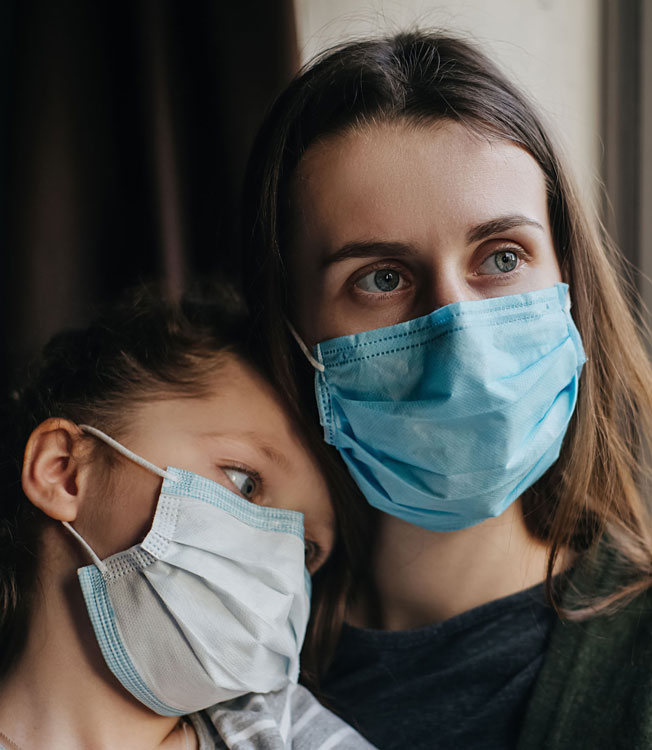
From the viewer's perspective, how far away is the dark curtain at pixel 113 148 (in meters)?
1.86

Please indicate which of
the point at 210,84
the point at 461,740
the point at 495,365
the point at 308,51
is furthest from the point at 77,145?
the point at 461,740

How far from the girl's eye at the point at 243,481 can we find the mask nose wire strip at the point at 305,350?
0.71 ft

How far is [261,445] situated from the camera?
4.30 ft

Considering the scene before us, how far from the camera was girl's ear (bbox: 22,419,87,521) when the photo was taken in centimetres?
123

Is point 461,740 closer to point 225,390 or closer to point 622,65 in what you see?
point 225,390

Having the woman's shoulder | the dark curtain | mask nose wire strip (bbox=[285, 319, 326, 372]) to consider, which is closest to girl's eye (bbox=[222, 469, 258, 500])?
mask nose wire strip (bbox=[285, 319, 326, 372])

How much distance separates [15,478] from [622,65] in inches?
60.7

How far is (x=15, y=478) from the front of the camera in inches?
53.9

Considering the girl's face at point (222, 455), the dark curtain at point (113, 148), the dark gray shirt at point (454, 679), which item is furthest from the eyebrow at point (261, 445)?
the dark curtain at point (113, 148)

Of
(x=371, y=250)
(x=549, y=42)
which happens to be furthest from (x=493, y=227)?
(x=549, y=42)

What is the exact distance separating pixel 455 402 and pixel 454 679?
547 mm

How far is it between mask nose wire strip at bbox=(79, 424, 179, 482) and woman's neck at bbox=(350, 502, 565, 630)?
47cm

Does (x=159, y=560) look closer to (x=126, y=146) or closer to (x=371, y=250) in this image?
(x=371, y=250)

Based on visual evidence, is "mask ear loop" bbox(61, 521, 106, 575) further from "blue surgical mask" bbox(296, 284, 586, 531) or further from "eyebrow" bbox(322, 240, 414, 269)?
"eyebrow" bbox(322, 240, 414, 269)
